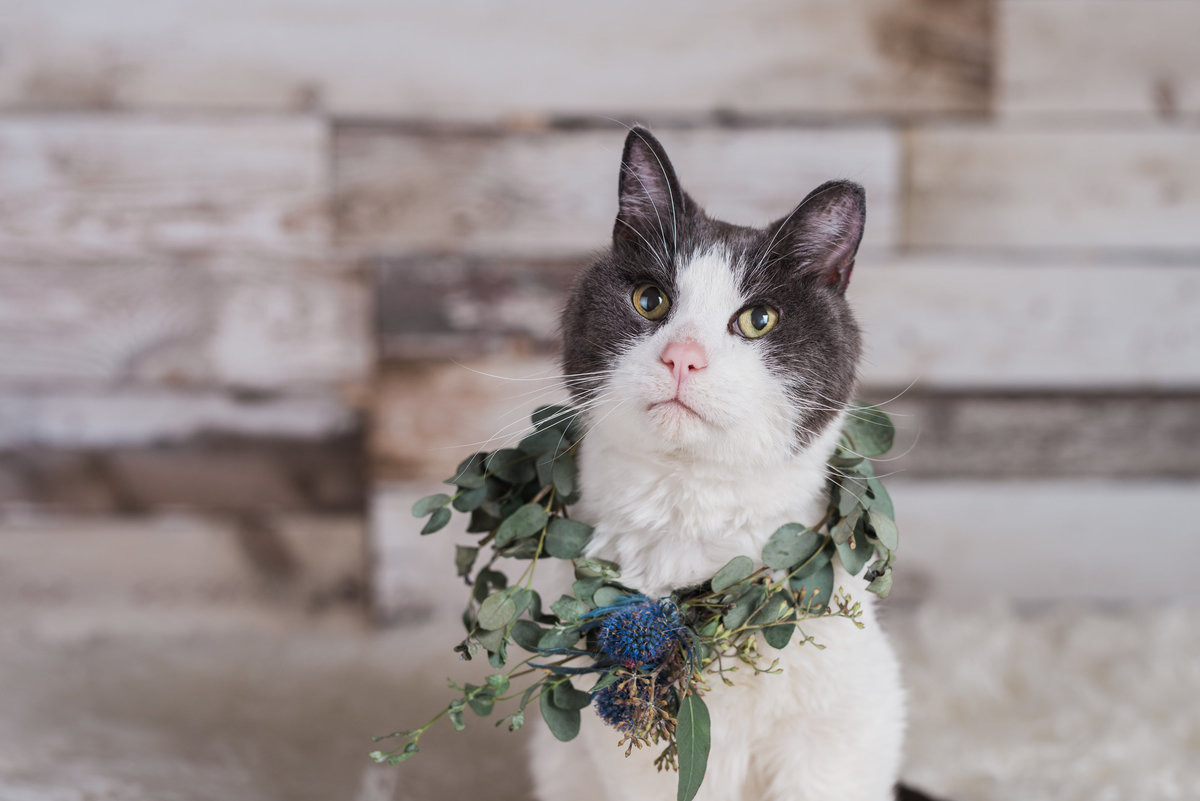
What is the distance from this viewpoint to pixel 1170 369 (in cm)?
159

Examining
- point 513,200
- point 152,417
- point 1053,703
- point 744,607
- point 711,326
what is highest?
point 513,200

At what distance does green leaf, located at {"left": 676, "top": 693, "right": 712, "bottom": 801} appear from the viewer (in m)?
0.71

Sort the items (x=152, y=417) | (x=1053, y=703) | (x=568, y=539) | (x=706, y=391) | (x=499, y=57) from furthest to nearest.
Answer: (x=152, y=417)
(x=499, y=57)
(x=1053, y=703)
(x=568, y=539)
(x=706, y=391)

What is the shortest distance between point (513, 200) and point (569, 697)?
0.93 m

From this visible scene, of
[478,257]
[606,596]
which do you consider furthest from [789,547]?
[478,257]

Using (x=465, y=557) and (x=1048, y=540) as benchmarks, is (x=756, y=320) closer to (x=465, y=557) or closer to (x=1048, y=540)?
(x=465, y=557)

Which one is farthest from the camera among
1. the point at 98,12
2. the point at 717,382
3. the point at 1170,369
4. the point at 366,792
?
the point at 1170,369

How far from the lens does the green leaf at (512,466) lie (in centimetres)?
88

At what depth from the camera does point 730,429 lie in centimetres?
71

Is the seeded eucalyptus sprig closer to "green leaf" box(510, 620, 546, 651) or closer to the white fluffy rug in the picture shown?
"green leaf" box(510, 620, 546, 651)

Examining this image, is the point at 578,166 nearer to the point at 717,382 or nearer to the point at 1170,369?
the point at 717,382

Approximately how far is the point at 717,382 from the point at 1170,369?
1234 millimetres

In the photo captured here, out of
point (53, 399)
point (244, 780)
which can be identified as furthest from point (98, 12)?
point (244, 780)

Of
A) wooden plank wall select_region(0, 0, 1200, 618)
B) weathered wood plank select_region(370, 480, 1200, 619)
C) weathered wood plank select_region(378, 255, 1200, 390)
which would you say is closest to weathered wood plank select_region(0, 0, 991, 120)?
wooden plank wall select_region(0, 0, 1200, 618)
